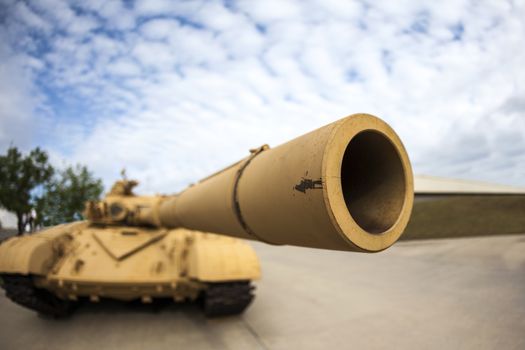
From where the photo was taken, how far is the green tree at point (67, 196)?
15125 millimetres

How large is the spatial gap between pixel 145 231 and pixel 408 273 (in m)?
7.00

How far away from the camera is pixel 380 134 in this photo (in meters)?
1.19

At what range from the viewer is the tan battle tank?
3.53 feet

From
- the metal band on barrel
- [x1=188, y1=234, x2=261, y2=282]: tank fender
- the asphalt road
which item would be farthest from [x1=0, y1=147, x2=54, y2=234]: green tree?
the metal band on barrel

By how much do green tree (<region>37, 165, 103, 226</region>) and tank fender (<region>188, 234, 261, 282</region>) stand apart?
12.1 m

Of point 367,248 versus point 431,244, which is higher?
point 367,248

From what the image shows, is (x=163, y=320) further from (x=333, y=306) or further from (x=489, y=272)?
(x=489, y=272)

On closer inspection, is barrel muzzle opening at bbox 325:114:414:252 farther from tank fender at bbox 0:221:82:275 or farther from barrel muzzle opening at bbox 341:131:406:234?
tank fender at bbox 0:221:82:275

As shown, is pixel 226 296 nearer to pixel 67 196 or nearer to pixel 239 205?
pixel 239 205

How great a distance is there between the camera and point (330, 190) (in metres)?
0.99

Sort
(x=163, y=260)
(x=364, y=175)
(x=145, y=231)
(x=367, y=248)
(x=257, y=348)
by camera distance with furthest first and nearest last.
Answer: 1. (x=145, y=231)
2. (x=163, y=260)
3. (x=257, y=348)
4. (x=364, y=175)
5. (x=367, y=248)

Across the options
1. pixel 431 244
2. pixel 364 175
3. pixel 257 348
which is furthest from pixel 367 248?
pixel 431 244

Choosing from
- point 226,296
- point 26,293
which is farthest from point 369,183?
point 26,293

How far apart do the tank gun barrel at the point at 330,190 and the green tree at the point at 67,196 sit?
15666mm
